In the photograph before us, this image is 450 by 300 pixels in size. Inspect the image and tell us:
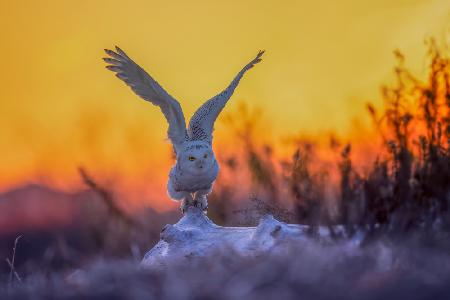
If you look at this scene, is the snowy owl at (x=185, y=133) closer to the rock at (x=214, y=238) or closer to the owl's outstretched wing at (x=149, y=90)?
the owl's outstretched wing at (x=149, y=90)

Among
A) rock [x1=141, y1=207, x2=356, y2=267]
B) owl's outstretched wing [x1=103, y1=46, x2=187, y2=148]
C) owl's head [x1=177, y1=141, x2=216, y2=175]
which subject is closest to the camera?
rock [x1=141, y1=207, x2=356, y2=267]

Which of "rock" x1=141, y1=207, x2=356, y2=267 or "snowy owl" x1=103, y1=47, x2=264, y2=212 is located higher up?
"snowy owl" x1=103, y1=47, x2=264, y2=212

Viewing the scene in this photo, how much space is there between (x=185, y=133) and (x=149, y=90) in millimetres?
694

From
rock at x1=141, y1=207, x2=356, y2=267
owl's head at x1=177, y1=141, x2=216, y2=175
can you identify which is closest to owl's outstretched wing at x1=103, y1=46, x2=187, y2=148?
owl's head at x1=177, y1=141, x2=216, y2=175

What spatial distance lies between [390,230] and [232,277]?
4.38ft

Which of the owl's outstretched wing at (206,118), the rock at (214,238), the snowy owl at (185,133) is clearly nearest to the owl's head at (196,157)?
the snowy owl at (185,133)

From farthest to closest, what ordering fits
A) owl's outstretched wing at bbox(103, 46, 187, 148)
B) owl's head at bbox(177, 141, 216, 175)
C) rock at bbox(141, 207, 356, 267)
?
1. owl's outstretched wing at bbox(103, 46, 187, 148)
2. owl's head at bbox(177, 141, 216, 175)
3. rock at bbox(141, 207, 356, 267)

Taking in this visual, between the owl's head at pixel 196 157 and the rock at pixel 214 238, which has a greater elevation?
the owl's head at pixel 196 157

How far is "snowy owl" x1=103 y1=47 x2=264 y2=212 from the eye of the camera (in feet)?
25.0

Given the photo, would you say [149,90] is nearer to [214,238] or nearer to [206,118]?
[206,118]

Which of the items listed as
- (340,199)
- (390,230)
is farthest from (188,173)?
(390,230)

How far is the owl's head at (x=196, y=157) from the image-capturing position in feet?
24.7

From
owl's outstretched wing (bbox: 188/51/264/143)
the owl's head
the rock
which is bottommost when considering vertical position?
the rock

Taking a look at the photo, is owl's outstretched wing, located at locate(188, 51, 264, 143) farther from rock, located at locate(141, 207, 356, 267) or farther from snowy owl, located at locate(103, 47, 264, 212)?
rock, located at locate(141, 207, 356, 267)
